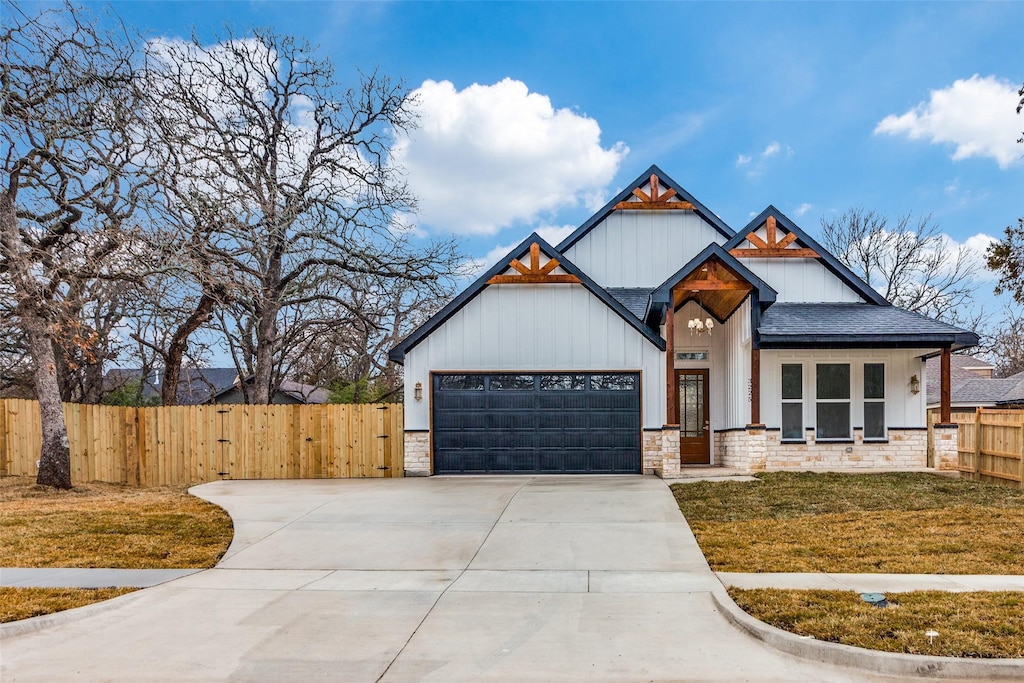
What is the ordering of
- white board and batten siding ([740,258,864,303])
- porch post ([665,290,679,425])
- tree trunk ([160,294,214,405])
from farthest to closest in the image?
tree trunk ([160,294,214,405]) < white board and batten siding ([740,258,864,303]) < porch post ([665,290,679,425])

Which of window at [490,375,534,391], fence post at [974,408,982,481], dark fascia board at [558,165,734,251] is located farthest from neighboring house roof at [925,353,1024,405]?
window at [490,375,534,391]

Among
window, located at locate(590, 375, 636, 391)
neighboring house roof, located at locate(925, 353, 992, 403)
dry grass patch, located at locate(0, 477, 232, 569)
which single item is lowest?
dry grass patch, located at locate(0, 477, 232, 569)

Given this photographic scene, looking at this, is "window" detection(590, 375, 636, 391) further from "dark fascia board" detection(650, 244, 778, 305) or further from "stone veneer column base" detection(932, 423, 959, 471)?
"stone veneer column base" detection(932, 423, 959, 471)

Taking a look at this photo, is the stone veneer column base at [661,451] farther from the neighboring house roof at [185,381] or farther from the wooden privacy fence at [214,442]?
the neighboring house roof at [185,381]

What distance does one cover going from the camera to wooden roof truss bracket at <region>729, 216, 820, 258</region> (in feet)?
54.9

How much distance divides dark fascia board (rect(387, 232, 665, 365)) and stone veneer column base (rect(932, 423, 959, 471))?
6.36 meters

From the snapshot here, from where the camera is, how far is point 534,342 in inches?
599

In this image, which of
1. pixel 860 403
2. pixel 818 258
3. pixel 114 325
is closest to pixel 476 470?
pixel 860 403

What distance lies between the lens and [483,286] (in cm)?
1525

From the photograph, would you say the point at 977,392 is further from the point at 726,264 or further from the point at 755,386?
the point at 726,264

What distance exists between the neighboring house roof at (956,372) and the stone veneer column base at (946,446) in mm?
16637

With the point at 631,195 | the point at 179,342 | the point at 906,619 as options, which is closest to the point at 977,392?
the point at 631,195

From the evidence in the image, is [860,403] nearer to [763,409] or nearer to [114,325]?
[763,409]

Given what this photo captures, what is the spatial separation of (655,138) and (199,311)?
14.4 metres
